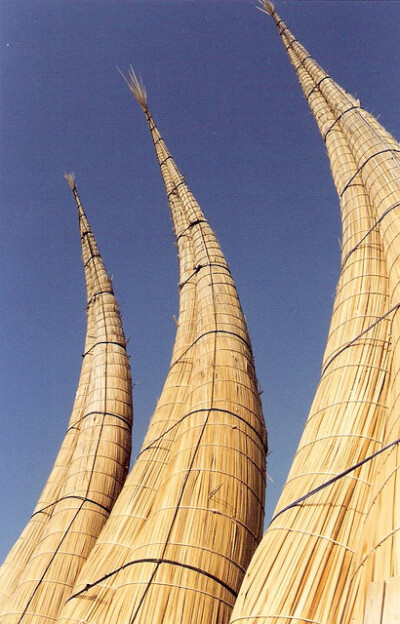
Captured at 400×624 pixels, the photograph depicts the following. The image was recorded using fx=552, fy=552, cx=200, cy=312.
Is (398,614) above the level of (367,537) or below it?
below

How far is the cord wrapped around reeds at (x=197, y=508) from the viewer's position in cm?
370

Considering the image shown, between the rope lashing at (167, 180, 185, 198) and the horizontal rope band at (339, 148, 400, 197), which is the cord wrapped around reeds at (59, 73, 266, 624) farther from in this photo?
the rope lashing at (167, 180, 185, 198)

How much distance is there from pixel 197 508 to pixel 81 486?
2839 mm

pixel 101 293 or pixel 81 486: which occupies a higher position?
pixel 101 293

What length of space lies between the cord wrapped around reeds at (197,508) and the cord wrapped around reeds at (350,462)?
39.5 inches

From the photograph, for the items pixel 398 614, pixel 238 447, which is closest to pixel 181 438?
pixel 238 447

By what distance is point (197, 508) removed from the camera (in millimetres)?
4086

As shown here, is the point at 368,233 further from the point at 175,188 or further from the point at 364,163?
the point at 175,188

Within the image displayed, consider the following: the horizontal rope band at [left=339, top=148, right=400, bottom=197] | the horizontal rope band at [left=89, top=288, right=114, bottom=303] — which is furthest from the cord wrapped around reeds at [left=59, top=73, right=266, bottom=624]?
the horizontal rope band at [left=89, top=288, right=114, bottom=303]

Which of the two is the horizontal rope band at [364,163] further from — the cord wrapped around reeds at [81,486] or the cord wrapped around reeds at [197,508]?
the cord wrapped around reeds at [81,486]

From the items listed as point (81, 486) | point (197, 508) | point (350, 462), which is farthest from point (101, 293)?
point (350, 462)

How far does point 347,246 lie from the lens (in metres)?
5.40

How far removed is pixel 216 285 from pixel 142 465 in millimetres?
2474

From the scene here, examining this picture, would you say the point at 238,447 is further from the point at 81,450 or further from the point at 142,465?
the point at 81,450
